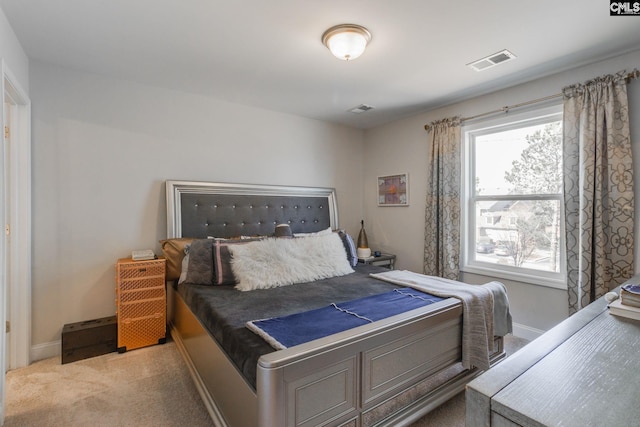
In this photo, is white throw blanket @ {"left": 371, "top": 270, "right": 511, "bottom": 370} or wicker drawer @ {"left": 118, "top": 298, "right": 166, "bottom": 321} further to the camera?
wicker drawer @ {"left": 118, "top": 298, "right": 166, "bottom": 321}

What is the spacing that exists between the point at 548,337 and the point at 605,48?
2.54m

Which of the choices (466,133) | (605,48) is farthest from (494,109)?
(605,48)

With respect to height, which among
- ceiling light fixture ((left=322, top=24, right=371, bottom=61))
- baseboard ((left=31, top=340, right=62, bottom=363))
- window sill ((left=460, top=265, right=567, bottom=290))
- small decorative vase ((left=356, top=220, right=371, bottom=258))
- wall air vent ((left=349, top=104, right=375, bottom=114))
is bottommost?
baseboard ((left=31, top=340, right=62, bottom=363))

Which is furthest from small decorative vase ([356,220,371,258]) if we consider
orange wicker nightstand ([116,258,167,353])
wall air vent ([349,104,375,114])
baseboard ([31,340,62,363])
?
baseboard ([31,340,62,363])

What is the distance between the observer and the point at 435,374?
1824mm

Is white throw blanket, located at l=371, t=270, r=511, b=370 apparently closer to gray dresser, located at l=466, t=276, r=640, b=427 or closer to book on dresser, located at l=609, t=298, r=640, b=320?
book on dresser, located at l=609, t=298, r=640, b=320

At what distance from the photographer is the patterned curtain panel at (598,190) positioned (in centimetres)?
227

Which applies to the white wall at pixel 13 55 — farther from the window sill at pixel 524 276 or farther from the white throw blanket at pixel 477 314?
the window sill at pixel 524 276

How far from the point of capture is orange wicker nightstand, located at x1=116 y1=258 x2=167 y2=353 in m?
2.54

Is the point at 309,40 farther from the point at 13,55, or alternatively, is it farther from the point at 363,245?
the point at 363,245

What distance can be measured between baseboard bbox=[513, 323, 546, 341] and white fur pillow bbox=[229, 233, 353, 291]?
1.72 meters

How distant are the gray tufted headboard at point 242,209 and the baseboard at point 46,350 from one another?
1.24 meters

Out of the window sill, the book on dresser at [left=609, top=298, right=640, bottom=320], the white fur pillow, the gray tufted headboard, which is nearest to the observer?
the book on dresser at [left=609, top=298, right=640, bottom=320]

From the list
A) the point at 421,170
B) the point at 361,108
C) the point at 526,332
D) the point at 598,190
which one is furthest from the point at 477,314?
the point at 361,108
